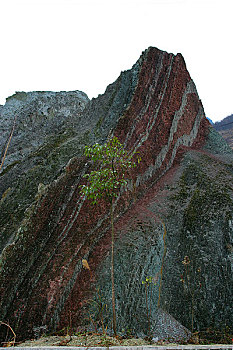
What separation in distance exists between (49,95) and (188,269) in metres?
17.3

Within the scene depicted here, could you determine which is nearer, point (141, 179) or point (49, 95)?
point (141, 179)

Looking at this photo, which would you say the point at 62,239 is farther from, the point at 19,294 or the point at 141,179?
the point at 141,179

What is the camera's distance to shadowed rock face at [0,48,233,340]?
5188mm

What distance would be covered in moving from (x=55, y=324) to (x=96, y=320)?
0.94 meters

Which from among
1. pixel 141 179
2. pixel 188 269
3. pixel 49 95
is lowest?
pixel 188 269

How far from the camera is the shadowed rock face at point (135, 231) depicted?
5.19m

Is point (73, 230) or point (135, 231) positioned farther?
point (135, 231)

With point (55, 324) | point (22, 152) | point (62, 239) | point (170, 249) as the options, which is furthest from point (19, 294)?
point (22, 152)

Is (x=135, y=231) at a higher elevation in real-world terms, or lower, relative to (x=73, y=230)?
lower

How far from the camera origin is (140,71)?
1086 centimetres

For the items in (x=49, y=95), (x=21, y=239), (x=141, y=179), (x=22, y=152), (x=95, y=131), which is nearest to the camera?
(x=21, y=239)

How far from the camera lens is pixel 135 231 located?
6.69 metres

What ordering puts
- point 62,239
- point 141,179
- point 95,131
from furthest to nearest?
point 95,131, point 141,179, point 62,239

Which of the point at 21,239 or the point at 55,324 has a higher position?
the point at 21,239
